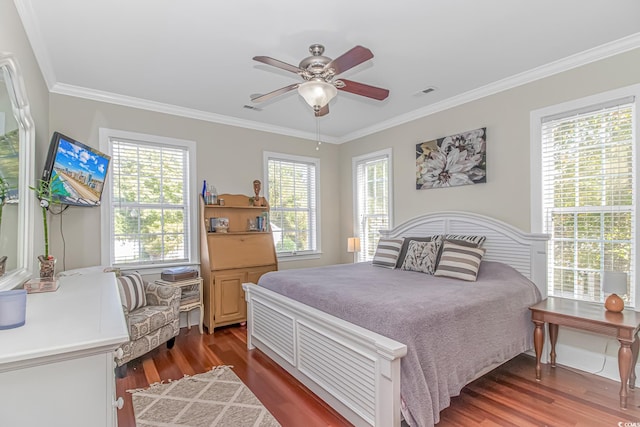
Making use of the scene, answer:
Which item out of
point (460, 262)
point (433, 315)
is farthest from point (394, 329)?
point (460, 262)

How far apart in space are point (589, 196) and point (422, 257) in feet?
5.00

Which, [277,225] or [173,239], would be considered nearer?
[173,239]

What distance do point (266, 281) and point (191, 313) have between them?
1440 millimetres

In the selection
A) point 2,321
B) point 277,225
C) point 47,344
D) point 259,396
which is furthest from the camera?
point 277,225

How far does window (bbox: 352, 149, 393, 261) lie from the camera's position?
4809mm

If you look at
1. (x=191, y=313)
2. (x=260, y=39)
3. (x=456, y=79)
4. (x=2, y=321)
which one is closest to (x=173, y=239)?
(x=191, y=313)

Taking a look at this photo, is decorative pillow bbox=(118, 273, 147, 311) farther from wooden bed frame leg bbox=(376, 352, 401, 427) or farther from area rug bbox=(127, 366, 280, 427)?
wooden bed frame leg bbox=(376, 352, 401, 427)

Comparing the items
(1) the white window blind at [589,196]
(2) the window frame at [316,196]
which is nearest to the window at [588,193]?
(1) the white window blind at [589,196]

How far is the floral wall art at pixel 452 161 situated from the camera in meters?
3.59

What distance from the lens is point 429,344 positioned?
6.30 ft

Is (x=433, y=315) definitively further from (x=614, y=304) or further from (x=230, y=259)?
(x=230, y=259)

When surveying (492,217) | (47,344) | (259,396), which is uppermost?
(492,217)

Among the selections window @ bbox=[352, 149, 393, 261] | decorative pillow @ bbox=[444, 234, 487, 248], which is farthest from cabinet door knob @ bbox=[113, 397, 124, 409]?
window @ bbox=[352, 149, 393, 261]

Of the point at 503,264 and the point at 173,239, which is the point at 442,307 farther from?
the point at 173,239
